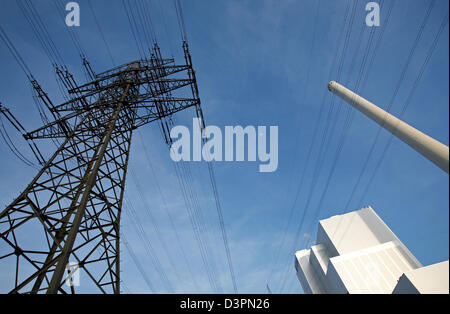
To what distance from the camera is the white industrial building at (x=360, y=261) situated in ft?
107

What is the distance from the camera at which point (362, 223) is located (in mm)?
49000

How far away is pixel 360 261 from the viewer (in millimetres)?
37156

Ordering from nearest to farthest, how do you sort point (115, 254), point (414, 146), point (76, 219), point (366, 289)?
1. point (76, 219)
2. point (115, 254)
3. point (414, 146)
4. point (366, 289)

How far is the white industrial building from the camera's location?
3272 cm

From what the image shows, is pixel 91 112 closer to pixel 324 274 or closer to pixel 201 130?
pixel 201 130

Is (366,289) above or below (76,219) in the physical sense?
above
